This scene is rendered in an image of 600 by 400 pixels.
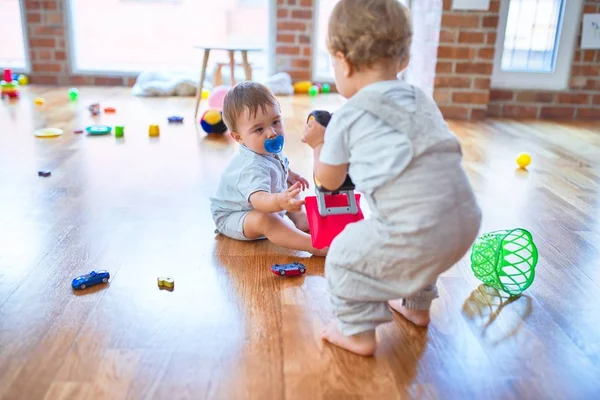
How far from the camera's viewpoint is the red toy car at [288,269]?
1.38 meters

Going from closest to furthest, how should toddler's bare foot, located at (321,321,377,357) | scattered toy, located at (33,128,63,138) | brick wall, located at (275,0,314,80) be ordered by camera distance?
toddler's bare foot, located at (321,321,377,357) < scattered toy, located at (33,128,63,138) < brick wall, located at (275,0,314,80)

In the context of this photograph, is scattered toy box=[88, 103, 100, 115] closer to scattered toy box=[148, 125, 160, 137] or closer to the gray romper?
scattered toy box=[148, 125, 160, 137]

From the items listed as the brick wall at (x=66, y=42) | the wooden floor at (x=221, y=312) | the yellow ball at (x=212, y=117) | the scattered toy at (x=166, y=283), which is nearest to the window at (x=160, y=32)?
the brick wall at (x=66, y=42)

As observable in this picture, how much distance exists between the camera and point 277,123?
1.57 meters

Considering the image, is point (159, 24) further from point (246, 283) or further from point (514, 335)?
point (514, 335)

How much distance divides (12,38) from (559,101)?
3.94 metres

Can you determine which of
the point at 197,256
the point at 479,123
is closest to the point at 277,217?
the point at 197,256

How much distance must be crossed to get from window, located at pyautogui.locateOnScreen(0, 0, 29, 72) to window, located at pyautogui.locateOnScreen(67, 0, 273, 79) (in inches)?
15.5

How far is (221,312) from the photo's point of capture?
3.98ft

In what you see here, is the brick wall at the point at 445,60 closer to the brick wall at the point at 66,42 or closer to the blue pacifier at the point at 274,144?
the brick wall at the point at 66,42

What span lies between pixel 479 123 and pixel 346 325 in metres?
2.70

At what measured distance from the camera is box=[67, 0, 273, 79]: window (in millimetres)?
4512

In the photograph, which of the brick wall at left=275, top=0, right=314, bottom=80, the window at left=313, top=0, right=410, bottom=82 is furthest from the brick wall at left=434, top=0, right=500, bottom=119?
the brick wall at left=275, top=0, right=314, bottom=80

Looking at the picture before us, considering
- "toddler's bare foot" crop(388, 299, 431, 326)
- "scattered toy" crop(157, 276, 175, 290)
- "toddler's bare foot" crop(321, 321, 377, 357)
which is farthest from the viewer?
"scattered toy" crop(157, 276, 175, 290)
